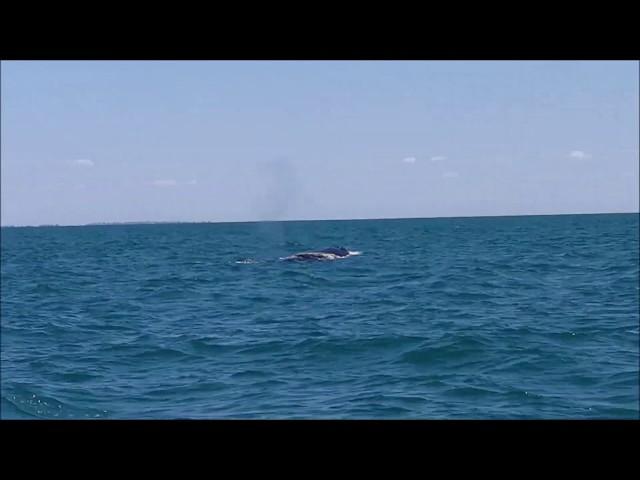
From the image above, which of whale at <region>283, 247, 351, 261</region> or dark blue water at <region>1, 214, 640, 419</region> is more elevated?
whale at <region>283, 247, 351, 261</region>

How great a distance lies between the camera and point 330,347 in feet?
51.2

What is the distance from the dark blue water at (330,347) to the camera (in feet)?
35.2

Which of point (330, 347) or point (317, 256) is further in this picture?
point (317, 256)

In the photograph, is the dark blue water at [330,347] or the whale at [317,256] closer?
the dark blue water at [330,347]

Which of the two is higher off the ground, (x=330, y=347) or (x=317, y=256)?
(x=317, y=256)

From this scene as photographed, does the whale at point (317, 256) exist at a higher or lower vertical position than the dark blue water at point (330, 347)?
higher

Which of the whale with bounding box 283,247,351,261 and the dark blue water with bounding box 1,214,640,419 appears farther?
the whale with bounding box 283,247,351,261

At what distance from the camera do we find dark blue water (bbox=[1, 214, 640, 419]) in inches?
422
